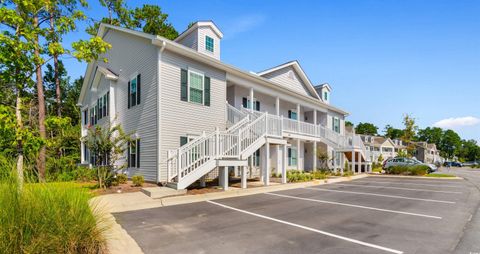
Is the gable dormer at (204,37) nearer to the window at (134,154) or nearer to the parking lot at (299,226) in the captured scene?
the window at (134,154)

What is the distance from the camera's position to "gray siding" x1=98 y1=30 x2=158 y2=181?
1284 cm

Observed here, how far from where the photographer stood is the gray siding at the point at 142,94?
42.1 feet

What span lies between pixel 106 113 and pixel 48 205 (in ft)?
48.3

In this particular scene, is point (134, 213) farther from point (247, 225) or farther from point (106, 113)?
point (106, 113)

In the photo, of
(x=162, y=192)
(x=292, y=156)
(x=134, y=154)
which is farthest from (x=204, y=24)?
(x=292, y=156)

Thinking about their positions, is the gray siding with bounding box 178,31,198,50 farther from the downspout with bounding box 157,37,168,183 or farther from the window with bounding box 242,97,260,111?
the window with bounding box 242,97,260,111

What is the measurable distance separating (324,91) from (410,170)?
1063 cm

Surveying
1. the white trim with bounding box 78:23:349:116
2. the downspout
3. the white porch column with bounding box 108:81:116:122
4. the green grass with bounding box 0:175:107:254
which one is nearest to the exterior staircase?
the downspout

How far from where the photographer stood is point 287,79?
22.6 m

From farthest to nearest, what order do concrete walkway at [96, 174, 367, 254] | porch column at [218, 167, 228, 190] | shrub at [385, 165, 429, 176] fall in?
shrub at [385, 165, 429, 176], porch column at [218, 167, 228, 190], concrete walkway at [96, 174, 367, 254]

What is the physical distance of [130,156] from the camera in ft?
48.1

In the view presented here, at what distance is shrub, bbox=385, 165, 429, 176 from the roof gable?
10.2 meters

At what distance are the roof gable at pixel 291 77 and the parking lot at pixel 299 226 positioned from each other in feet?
42.2

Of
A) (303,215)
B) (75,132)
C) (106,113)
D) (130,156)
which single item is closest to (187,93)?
(130,156)
